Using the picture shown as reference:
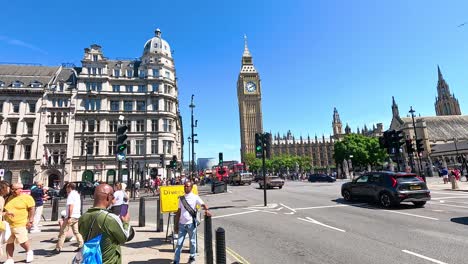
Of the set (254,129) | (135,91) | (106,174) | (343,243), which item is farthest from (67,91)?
(254,129)

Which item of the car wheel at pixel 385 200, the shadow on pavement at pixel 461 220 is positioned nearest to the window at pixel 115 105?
the car wheel at pixel 385 200

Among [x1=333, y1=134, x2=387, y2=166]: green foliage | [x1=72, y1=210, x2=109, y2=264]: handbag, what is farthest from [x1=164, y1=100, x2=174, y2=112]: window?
[x1=72, y1=210, x2=109, y2=264]: handbag

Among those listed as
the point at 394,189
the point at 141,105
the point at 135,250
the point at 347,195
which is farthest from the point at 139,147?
the point at 135,250

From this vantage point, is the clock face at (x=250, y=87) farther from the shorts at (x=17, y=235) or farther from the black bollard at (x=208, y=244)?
the black bollard at (x=208, y=244)

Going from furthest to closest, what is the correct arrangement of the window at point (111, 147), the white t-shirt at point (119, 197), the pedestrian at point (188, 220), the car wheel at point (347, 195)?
the window at point (111, 147) < the car wheel at point (347, 195) < the white t-shirt at point (119, 197) < the pedestrian at point (188, 220)

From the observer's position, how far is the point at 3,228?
5.61 meters

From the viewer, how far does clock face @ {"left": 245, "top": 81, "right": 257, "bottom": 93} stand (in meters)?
145

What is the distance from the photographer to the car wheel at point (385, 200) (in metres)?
12.7

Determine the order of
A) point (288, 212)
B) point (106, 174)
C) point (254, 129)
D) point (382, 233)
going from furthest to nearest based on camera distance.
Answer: point (254, 129)
point (106, 174)
point (288, 212)
point (382, 233)

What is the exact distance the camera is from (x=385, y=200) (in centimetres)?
1302

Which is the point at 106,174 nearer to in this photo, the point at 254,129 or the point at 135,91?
the point at 135,91

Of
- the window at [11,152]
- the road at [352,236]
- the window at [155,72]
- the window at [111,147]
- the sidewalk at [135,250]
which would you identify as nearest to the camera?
the road at [352,236]

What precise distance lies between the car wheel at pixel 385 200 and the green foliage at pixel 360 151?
184ft

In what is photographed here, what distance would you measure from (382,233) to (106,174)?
43868 millimetres
